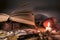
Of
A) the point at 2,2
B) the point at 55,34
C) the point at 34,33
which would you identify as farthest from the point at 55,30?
the point at 2,2

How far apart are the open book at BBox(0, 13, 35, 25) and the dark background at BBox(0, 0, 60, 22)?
166 mm

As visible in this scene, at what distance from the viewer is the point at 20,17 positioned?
145cm

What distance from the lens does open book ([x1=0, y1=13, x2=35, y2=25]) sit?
1389 mm

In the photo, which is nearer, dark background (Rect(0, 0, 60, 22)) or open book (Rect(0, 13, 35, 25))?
open book (Rect(0, 13, 35, 25))

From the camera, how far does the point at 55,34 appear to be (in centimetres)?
132

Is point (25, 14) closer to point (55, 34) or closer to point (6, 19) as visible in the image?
point (6, 19)

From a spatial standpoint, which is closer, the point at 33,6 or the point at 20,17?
the point at 20,17

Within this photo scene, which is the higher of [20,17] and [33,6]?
[33,6]

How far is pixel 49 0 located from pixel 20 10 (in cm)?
37

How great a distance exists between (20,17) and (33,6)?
0.27 meters

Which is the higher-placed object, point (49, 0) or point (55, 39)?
point (49, 0)

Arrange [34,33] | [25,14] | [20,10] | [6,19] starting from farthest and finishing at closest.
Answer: [20,10] < [25,14] < [6,19] < [34,33]

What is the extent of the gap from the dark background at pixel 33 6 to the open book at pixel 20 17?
166 millimetres

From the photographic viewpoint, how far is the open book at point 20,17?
1.39 meters
